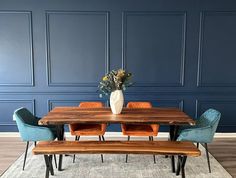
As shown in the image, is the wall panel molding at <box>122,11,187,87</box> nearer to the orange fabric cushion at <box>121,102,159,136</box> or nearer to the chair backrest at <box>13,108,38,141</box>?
the orange fabric cushion at <box>121,102,159,136</box>

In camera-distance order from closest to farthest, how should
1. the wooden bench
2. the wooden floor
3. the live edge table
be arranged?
the wooden bench → the live edge table → the wooden floor

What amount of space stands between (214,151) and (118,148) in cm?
192

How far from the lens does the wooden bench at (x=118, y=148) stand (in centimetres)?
258

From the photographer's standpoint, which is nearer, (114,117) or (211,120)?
(114,117)

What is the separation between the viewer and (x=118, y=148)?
2.63 meters

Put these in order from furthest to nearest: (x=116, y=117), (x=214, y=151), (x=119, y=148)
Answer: (x=214, y=151)
(x=116, y=117)
(x=119, y=148)

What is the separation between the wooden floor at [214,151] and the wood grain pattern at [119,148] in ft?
2.90

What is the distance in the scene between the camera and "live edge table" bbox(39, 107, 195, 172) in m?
2.84

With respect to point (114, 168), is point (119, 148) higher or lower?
higher

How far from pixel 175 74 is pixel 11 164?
2955mm

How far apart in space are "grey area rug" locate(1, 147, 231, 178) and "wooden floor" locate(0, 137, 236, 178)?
0.33 feet

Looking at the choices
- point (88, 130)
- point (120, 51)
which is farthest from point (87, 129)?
point (120, 51)

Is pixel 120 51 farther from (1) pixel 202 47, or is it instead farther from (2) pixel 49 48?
(1) pixel 202 47

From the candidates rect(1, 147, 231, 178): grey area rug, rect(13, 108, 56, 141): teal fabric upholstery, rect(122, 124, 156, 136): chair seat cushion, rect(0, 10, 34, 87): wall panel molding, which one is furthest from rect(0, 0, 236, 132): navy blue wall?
rect(13, 108, 56, 141): teal fabric upholstery
